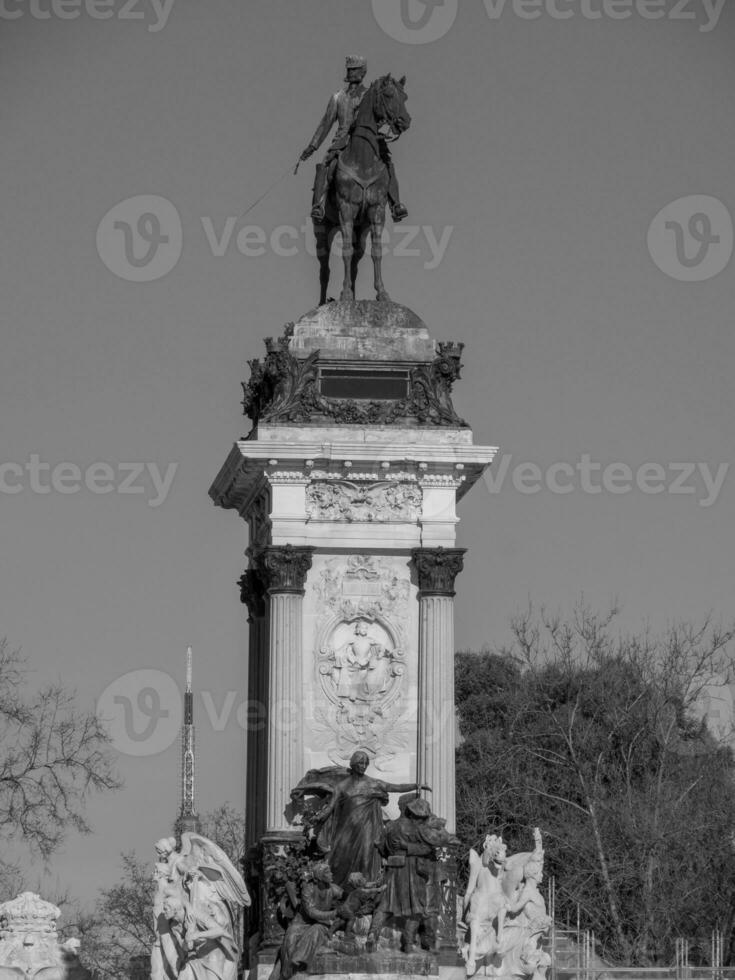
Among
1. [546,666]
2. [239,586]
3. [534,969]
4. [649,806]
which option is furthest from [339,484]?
[546,666]

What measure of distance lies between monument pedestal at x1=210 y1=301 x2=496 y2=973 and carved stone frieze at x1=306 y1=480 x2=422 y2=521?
0.01m

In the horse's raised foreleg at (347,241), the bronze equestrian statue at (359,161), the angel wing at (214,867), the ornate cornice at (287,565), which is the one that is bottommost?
the angel wing at (214,867)

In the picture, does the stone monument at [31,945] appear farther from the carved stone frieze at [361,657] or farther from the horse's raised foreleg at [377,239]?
the horse's raised foreleg at [377,239]

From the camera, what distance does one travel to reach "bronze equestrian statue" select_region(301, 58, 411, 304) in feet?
171

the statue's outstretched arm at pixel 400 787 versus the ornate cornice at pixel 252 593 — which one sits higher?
the ornate cornice at pixel 252 593

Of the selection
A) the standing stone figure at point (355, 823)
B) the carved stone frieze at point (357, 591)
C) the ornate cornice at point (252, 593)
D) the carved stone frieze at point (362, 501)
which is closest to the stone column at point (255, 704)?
the ornate cornice at point (252, 593)

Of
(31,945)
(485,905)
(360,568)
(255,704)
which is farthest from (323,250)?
(31,945)

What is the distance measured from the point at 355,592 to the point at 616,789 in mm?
24045

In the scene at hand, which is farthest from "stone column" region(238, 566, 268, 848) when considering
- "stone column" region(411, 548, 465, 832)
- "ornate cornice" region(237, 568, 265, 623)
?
"stone column" region(411, 548, 465, 832)

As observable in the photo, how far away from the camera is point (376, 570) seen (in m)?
50.1

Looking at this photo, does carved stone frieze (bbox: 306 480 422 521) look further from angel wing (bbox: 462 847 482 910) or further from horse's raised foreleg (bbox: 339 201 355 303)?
angel wing (bbox: 462 847 482 910)

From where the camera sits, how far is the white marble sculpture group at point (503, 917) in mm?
48562

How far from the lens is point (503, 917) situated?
48.8 m

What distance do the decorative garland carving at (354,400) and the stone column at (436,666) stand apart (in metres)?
2.11
